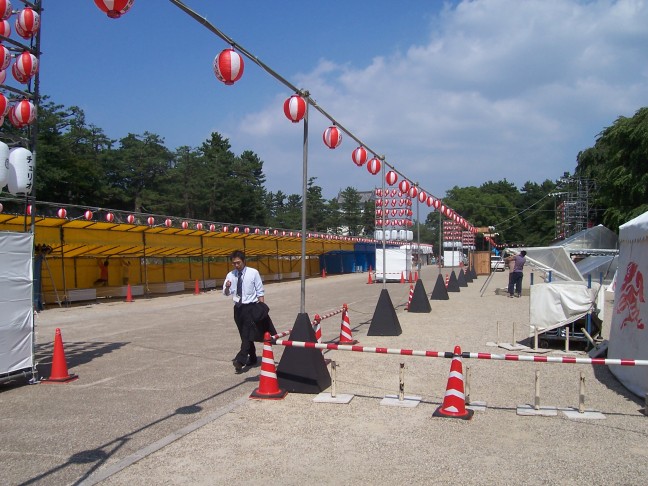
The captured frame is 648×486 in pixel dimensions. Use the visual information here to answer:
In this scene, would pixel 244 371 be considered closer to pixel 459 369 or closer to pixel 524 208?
pixel 459 369

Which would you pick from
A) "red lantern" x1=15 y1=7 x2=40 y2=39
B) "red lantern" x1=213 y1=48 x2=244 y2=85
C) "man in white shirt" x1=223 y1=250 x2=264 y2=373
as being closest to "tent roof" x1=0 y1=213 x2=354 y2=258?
"red lantern" x1=15 y1=7 x2=40 y2=39

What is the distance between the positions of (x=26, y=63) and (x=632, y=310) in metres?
10.1

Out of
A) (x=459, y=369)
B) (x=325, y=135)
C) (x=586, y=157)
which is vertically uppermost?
(x=586, y=157)

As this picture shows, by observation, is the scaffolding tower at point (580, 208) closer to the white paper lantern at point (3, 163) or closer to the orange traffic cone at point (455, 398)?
the orange traffic cone at point (455, 398)

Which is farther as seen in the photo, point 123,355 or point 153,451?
point 123,355

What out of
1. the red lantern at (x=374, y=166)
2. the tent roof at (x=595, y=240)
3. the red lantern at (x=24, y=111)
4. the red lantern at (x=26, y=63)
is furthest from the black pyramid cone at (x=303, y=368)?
the tent roof at (x=595, y=240)

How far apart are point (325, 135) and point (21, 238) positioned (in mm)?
5566

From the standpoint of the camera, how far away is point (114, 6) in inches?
203

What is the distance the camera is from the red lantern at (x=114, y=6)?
5116 mm

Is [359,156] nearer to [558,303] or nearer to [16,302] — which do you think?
[558,303]

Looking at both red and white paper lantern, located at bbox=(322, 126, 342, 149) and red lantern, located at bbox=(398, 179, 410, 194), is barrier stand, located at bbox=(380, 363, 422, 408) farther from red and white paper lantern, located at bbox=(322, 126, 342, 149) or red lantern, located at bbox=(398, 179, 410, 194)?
red lantern, located at bbox=(398, 179, 410, 194)

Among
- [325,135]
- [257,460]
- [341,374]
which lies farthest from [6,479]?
[325,135]

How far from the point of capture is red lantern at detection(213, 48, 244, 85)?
6.84 m

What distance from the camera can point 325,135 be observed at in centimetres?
1101
